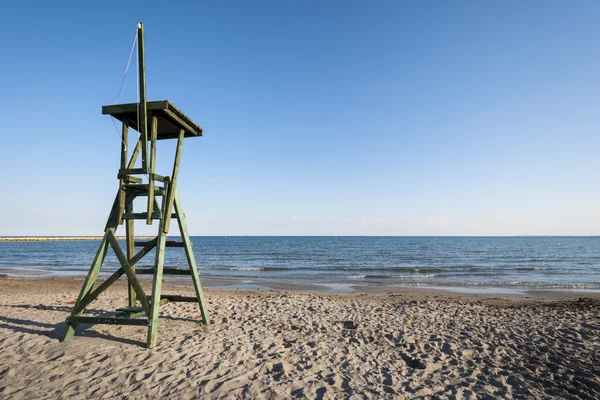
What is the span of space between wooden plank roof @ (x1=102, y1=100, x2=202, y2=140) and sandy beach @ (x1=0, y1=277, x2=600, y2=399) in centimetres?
417

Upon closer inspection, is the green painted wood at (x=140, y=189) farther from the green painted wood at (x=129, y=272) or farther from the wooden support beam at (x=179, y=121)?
the wooden support beam at (x=179, y=121)

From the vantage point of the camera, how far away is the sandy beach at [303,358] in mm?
4473

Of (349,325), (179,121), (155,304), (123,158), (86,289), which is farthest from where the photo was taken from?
(349,325)

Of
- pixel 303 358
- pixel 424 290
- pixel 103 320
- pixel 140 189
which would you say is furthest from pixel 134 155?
pixel 424 290

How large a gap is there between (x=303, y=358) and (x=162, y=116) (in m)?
5.10

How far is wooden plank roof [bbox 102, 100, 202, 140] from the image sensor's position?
6141 millimetres

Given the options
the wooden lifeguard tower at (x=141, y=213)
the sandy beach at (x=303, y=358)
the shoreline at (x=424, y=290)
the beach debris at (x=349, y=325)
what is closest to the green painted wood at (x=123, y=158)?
the wooden lifeguard tower at (x=141, y=213)

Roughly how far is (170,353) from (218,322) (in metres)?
2.26

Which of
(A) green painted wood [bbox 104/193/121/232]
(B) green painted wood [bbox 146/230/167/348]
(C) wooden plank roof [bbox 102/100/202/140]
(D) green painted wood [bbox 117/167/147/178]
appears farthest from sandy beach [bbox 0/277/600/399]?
(C) wooden plank roof [bbox 102/100/202/140]

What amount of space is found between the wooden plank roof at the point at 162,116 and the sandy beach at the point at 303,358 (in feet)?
13.7

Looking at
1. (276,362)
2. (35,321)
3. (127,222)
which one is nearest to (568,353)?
(276,362)

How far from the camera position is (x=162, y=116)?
649 centimetres

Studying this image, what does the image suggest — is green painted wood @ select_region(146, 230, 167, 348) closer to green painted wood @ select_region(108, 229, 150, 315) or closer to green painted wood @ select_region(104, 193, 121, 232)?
green painted wood @ select_region(108, 229, 150, 315)

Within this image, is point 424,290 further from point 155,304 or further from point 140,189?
point 140,189
